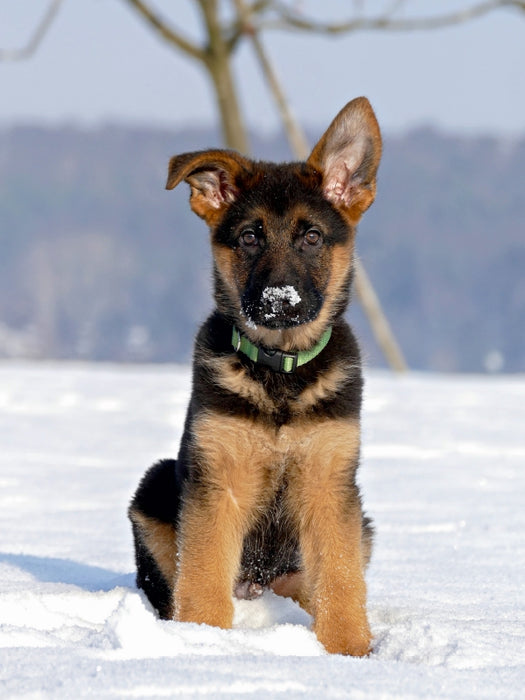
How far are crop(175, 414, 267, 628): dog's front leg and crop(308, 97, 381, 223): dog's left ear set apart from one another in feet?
4.06

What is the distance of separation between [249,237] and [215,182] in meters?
0.43

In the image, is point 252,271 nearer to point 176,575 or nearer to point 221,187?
point 221,187

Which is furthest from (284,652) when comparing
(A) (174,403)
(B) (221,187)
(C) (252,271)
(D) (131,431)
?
(A) (174,403)

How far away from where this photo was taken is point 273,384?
4.47 metres

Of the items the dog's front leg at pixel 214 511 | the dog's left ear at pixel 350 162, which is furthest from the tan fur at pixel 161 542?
the dog's left ear at pixel 350 162

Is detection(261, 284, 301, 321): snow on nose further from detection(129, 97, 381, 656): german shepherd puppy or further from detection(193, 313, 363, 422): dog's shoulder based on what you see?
detection(193, 313, 363, 422): dog's shoulder

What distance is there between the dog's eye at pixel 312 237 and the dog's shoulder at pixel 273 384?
1.56ft

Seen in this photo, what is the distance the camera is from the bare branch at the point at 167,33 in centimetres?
1562

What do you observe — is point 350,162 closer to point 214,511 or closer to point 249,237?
point 249,237

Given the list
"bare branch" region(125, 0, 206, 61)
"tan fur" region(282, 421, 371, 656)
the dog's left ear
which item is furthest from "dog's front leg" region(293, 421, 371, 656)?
"bare branch" region(125, 0, 206, 61)

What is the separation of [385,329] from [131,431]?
5.98 metres

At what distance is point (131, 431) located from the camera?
1150cm

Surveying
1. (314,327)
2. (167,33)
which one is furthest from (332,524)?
(167,33)

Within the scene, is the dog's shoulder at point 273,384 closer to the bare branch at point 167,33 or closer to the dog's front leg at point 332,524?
the dog's front leg at point 332,524
